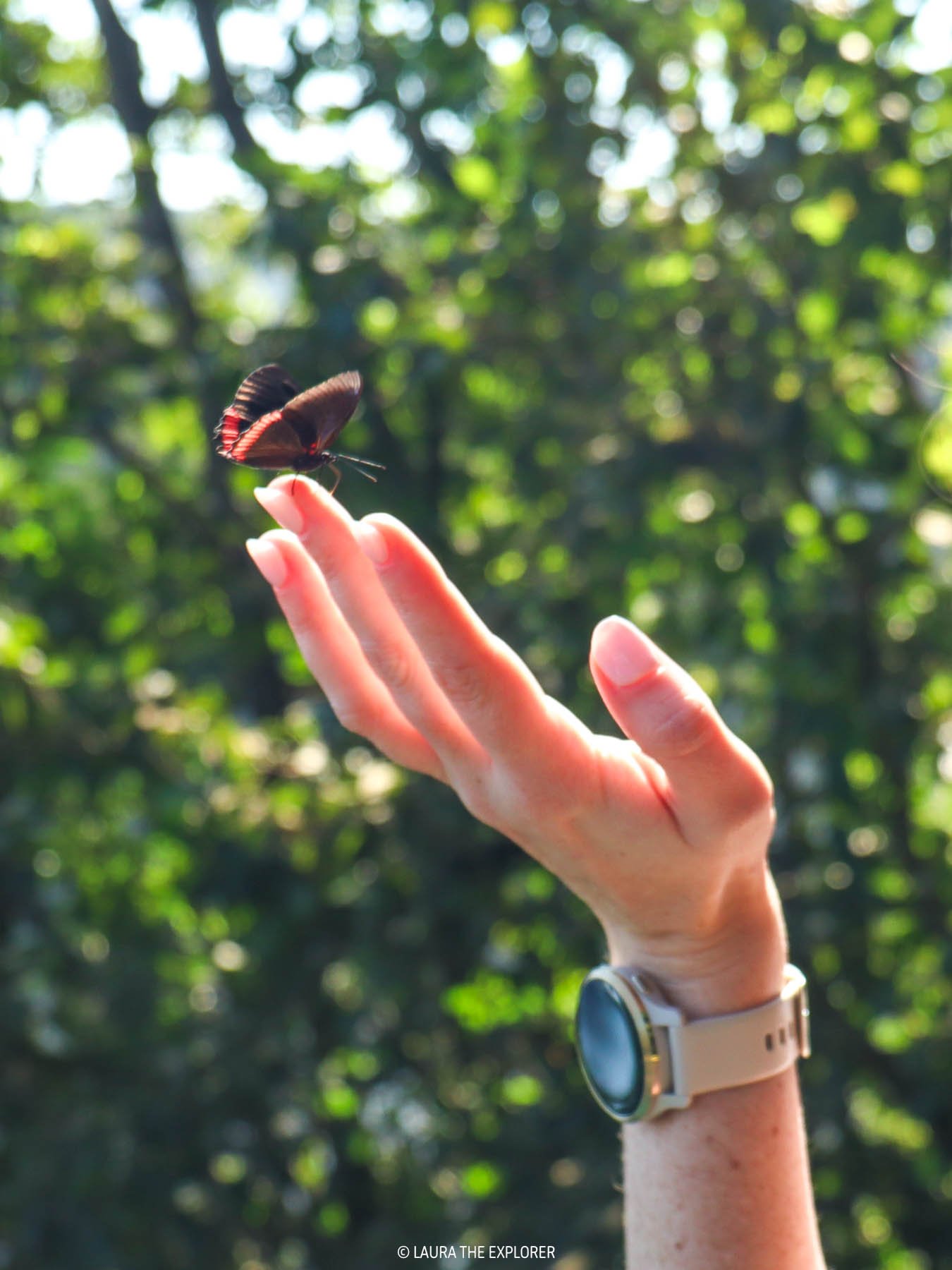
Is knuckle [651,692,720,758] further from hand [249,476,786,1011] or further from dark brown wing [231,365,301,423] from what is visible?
dark brown wing [231,365,301,423]

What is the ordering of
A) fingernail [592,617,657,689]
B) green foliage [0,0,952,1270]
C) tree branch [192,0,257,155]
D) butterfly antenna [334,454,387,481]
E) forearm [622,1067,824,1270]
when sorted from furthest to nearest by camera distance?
tree branch [192,0,257,155] → green foliage [0,0,952,1270] → butterfly antenna [334,454,387,481] → forearm [622,1067,824,1270] → fingernail [592,617,657,689]

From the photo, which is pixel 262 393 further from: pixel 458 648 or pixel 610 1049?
pixel 610 1049

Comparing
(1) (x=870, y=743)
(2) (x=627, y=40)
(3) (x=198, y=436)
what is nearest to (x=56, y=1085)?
(3) (x=198, y=436)

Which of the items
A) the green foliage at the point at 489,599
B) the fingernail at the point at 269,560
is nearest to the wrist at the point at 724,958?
the fingernail at the point at 269,560

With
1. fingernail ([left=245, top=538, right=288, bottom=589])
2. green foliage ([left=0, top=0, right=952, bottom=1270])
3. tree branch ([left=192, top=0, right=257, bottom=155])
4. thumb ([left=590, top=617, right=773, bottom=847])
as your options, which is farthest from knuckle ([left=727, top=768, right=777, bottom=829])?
tree branch ([left=192, top=0, right=257, bottom=155])

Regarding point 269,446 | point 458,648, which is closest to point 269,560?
point 269,446

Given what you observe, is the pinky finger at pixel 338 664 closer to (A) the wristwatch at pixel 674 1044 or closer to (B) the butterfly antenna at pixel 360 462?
(B) the butterfly antenna at pixel 360 462
